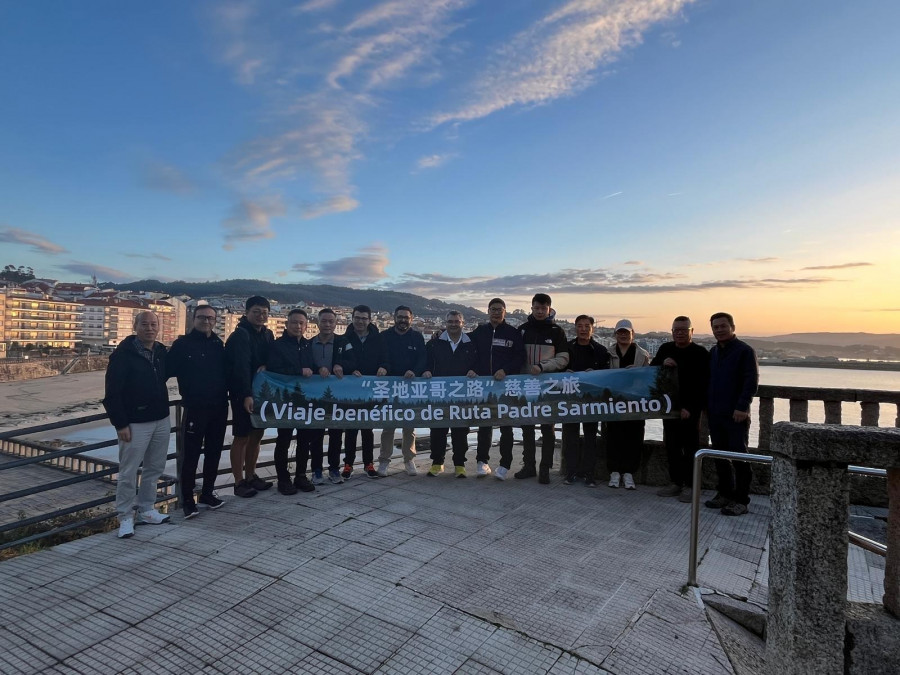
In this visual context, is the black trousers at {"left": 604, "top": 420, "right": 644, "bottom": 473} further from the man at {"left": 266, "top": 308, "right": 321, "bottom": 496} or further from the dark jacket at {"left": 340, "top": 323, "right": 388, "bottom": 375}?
the man at {"left": 266, "top": 308, "right": 321, "bottom": 496}

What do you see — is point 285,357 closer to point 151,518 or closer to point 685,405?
point 151,518

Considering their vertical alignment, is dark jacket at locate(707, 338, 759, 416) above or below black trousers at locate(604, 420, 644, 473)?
above

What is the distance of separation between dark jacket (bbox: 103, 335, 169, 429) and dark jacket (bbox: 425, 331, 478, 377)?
3.04 m

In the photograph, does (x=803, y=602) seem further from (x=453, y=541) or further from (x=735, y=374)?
(x=735, y=374)

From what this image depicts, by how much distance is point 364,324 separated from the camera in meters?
6.21

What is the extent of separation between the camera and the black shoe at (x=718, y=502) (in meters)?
5.11

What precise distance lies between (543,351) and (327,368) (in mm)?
2741

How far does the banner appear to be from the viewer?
18.6 feet

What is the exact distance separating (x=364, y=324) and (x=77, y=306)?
134m

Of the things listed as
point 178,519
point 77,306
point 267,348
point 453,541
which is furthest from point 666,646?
point 77,306

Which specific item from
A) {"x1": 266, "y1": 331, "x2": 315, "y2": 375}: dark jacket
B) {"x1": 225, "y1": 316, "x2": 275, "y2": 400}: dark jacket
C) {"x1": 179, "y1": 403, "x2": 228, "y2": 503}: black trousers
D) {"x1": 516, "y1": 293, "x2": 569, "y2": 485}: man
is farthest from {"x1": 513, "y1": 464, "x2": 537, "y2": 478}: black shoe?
{"x1": 179, "y1": 403, "x2": 228, "y2": 503}: black trousers

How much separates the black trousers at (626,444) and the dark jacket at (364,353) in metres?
3.01

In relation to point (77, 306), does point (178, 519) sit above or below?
below

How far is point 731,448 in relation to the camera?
512 centimetres
